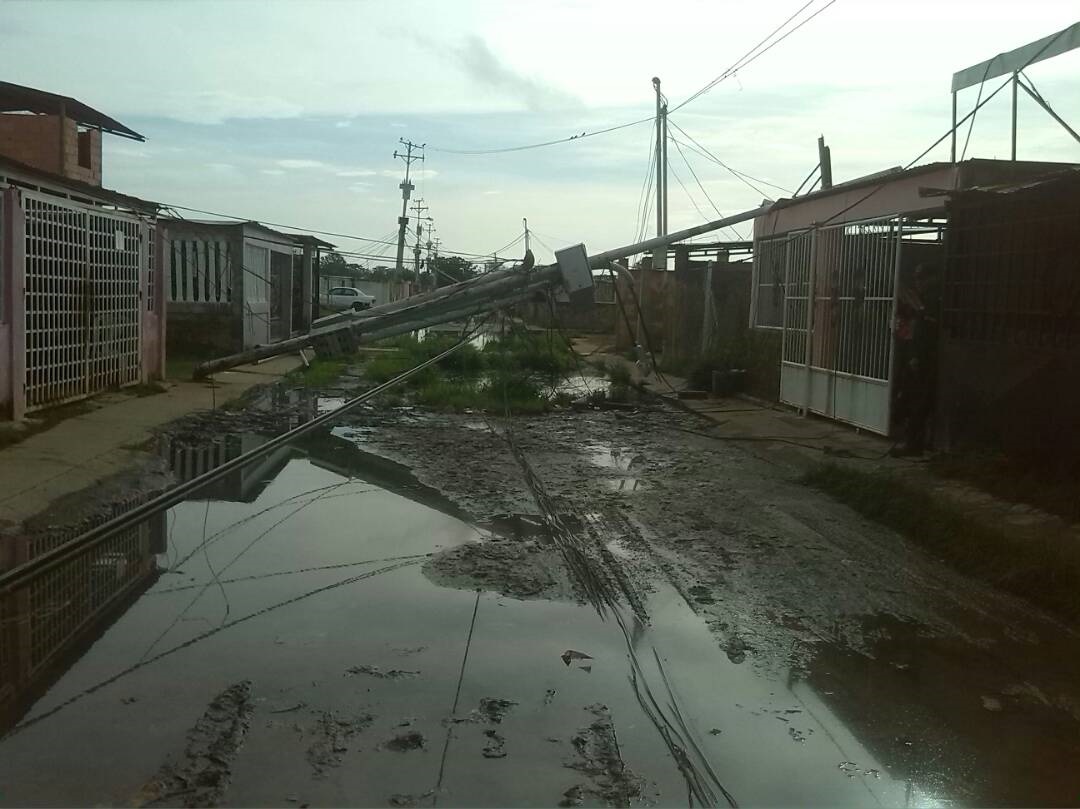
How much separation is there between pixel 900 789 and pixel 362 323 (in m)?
17.3

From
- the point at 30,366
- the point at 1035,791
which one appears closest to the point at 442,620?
the point at 1035,791

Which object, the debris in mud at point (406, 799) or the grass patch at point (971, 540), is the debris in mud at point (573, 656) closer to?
the debris in mud at point (406, 799)

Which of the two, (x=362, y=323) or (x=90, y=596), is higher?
(x=362, y=323)

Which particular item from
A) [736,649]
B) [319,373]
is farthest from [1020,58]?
[319,373]

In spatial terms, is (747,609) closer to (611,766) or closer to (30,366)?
(611,766)

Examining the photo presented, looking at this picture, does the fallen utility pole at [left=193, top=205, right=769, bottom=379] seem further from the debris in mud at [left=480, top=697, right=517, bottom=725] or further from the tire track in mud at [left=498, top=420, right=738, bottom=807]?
the debris in mud at [left=480, top=697, right=517, bottom=725]

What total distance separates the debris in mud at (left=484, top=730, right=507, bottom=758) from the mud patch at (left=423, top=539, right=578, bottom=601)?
2.10 meters

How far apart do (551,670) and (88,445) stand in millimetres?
8100

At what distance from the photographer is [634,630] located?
6.05 m

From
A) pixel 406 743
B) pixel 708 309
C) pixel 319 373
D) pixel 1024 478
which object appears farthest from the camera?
pixel 708 309

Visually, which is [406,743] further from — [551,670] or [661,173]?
[661,173]

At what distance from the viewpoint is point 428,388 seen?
61.0 ft

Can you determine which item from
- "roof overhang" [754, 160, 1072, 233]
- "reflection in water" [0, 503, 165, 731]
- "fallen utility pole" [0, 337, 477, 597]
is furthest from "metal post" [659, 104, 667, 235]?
"reflection in water" [0, 503, 165, 731]

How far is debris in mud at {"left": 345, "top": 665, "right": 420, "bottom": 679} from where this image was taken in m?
Answer: 5.17
